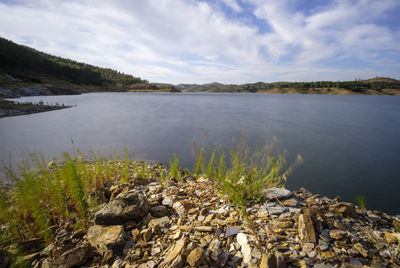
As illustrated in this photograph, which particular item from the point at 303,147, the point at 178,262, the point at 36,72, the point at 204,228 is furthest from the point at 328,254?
the point at 36,72

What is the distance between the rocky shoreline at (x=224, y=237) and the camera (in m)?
2.06

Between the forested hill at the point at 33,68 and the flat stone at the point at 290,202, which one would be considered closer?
the flat stone at the point at 290,202

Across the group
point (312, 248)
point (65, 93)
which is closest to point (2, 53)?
point (65, 93)

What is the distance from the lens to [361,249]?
212 centimetres

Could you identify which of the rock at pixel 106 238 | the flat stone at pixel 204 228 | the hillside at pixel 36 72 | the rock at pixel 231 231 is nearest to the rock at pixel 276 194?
the rock at pixel 231 231

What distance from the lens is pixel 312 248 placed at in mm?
2141

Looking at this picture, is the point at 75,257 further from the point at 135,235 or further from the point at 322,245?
the point at 322,245

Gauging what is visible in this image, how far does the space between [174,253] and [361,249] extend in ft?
7.18

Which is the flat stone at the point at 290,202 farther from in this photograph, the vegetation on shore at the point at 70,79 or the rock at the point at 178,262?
the vegetation on shore at the point at 70,79

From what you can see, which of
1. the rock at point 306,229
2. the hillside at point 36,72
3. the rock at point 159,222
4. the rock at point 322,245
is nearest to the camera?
the rock at point 322,245

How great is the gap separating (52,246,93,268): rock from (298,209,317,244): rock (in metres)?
2.70

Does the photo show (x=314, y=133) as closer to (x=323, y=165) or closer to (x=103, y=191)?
(x=323, y=165)

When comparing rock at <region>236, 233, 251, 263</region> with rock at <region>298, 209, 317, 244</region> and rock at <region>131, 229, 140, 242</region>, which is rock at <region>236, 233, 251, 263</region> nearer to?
rock at <region>298, 209, 317, 244</region>

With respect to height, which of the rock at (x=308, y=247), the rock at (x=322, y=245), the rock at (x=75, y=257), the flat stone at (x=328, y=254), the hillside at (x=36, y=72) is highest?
the hillside at (x=36, y=72)
